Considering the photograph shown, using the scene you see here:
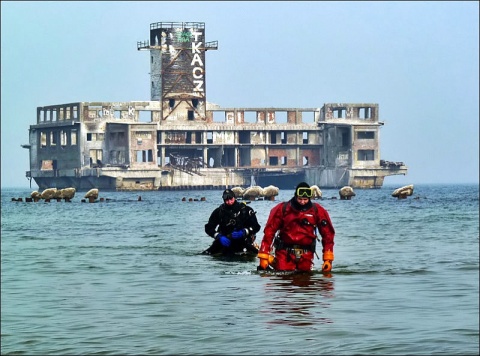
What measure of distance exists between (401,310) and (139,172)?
114801 mm

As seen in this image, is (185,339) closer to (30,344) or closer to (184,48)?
(30,344)

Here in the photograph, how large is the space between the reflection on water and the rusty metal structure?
10957 centimetres

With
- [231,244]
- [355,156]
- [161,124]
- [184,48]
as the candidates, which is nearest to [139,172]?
[161,124]

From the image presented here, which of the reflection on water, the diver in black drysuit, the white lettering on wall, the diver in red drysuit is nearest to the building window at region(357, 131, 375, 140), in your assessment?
the white lettering on wall

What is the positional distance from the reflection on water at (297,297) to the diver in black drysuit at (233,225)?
3435 mm

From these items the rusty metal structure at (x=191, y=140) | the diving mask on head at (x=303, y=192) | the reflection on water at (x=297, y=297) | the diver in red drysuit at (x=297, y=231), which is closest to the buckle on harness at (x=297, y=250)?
the diver in red drysuit at (x=297, y=231)

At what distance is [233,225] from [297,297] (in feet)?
21.9

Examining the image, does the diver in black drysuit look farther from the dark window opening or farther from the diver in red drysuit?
the dark window opening

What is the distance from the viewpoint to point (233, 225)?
79.0 ft

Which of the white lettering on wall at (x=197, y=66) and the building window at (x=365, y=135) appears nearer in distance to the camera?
the building window at (x=365, y=135)

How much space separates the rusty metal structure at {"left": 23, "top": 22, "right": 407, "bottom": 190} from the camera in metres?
132

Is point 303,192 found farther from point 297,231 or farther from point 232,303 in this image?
point 232,303

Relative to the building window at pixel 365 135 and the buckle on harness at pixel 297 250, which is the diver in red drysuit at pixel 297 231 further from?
the building window at pixel 365 135

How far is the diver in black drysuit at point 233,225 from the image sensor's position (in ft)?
78.1
